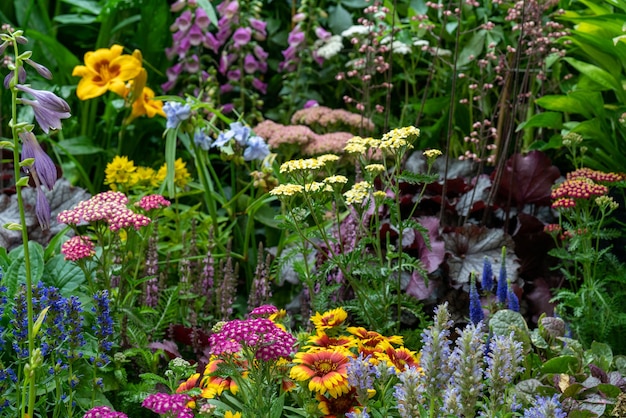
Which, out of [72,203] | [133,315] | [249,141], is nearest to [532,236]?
[249,141]

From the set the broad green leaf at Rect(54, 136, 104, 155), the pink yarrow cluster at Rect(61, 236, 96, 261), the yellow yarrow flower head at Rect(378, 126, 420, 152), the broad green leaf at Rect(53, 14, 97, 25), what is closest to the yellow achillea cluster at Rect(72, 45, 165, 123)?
the broad green leaf at Rect(54, 136, 104, 155)

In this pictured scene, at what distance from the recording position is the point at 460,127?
156 inches

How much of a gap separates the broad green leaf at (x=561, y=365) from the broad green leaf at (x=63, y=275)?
1.29m

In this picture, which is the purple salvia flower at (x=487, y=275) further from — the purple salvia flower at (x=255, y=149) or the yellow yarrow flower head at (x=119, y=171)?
the yellow yarrow flower head at (x=119, y=171)

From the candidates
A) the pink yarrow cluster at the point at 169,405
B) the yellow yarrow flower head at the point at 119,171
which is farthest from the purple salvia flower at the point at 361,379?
the yellow yarrow flower head at the point at 119,171

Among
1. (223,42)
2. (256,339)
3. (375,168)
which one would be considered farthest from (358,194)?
(223,42)

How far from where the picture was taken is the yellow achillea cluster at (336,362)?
5.64 feet

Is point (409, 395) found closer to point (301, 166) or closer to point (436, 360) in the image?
point (436, 360)

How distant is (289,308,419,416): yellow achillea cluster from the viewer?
1718 millimetres

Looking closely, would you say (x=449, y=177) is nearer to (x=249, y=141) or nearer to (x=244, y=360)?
(x=249, y=141)

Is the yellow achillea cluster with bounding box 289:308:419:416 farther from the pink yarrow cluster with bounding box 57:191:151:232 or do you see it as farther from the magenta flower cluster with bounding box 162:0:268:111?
the magenta flower cluster with bounding box 162:0:268:111

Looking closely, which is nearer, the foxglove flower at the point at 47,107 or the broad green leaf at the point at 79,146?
the foxglove flower at the point at 47,107

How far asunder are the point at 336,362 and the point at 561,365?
2.05 ft

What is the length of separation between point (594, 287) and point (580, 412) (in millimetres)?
761
